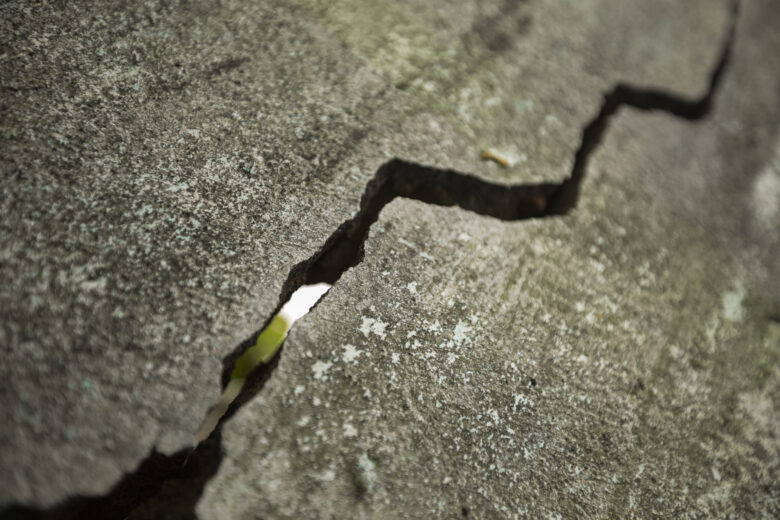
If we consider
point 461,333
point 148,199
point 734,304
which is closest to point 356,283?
point 461,333

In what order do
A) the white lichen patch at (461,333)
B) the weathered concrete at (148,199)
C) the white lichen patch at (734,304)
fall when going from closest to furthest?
the weathered concrete at (148,199) → the white lichen patch at (461,333) → the white lichen patch at (734,304)

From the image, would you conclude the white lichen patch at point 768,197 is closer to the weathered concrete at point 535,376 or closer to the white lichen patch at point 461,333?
the weathered concrete at point 535,376

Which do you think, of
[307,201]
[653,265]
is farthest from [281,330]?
[653,265]

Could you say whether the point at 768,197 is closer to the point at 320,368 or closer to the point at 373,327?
the point at 373,327

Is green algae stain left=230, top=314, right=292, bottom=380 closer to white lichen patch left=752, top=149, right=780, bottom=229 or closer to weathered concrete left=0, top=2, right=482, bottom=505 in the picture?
weathered concrete left=0, top=2, right=482, bottom=505

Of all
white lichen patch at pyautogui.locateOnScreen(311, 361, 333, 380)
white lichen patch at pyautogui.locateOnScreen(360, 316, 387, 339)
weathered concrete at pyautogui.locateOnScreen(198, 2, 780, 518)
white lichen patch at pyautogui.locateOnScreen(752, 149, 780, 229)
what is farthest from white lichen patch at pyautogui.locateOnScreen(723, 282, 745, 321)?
white lichen patch at pyautogui.locateOnScreen(311, 361, 333, 380)

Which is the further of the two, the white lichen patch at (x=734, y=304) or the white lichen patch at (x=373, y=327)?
the white lichen patch at (x=734, y=304)

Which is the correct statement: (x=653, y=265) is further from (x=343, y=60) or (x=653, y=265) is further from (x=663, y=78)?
(x=343, y=60)

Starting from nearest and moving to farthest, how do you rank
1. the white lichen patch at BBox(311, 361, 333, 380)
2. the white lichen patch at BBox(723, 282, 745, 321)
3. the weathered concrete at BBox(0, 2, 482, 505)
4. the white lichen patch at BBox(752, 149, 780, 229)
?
the weathered concrete at BBox(0, 2, 482, 505) < the white lichen patch at BBox(311, 361, 333, 380) < the white lichen patch at BBox(723, 282, 745, 321) < the white lichen patch at BBox(752, 149, 780, 229)

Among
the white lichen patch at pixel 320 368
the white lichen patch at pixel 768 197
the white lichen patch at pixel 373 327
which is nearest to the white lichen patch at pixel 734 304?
the white lichen patch at pixel 768 197
